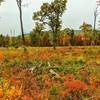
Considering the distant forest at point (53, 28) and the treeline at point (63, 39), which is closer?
the distant forest at point (53, 28)

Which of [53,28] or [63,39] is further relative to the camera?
[63,39]

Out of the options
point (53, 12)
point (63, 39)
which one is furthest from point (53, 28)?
point (63, 39)

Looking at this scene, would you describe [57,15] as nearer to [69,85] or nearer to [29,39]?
[29,39]

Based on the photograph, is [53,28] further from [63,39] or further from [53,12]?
[63,39]

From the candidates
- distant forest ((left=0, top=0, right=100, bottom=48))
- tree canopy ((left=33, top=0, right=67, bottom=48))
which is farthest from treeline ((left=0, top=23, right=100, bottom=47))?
tree canopy ((left=33, top=0, right=67, bottom=48))

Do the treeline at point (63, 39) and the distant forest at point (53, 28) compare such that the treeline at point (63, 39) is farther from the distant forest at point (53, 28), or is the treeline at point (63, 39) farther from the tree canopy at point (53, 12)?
the tree canopy at point (53, 12)

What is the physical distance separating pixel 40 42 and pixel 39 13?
44.6 metres

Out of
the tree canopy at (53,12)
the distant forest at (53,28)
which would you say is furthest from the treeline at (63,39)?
the tree canopy at (53,12)

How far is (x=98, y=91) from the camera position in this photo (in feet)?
56.0

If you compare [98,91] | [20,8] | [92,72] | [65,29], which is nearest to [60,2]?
[20,8]

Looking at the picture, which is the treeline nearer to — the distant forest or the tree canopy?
the distant forest

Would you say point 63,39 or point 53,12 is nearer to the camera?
point 53,12

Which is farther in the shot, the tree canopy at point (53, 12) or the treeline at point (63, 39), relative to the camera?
the treeline at point (63, 39)

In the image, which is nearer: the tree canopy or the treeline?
the tree canopy
